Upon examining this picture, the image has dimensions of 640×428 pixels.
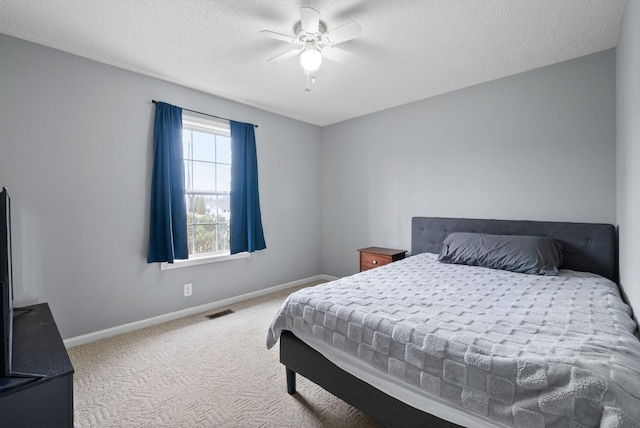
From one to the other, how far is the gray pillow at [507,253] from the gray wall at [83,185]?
2.69 m

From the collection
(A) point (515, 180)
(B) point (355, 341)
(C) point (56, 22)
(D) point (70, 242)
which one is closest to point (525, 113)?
(A) point (515, 180)

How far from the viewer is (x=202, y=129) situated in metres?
3.46

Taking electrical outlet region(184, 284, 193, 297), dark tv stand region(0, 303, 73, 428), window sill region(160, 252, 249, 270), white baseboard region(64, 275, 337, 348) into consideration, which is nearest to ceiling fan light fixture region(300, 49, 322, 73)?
dark tv stand region(0, 303, 73, 428)

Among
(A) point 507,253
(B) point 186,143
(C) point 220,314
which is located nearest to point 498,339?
(A) point 507,253

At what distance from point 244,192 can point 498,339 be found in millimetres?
3118

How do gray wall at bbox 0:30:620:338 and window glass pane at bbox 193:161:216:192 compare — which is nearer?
gray wall at bbox 0:30:620:338

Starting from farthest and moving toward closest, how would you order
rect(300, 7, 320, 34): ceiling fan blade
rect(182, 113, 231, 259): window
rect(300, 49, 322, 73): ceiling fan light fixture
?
rect(182, 113, 231, 259): window → rect(300, 49, 322, 73): ceiling fan light fixture → rect(300, 7, 320, 34): ceiling fan blade

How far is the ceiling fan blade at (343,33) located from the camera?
6.51 feet

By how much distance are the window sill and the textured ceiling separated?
190cm

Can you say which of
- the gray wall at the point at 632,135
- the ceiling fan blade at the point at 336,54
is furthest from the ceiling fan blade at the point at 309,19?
the gray wall at the point at 632,135

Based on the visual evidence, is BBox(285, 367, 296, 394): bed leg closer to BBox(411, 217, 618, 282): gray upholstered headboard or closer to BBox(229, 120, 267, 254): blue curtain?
BBox(229, 120, 267, 254): blue curtain

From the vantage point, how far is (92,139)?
2.64 metres

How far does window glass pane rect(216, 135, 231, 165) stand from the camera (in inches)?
143

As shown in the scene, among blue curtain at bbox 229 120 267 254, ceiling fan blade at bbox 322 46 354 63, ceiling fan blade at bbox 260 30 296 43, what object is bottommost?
blue curtain at bbox 229 120 267 254
